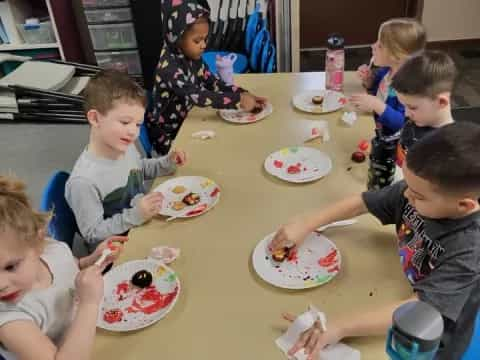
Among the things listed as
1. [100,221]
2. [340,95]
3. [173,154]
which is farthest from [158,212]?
[340,95]

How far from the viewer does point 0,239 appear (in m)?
0.86

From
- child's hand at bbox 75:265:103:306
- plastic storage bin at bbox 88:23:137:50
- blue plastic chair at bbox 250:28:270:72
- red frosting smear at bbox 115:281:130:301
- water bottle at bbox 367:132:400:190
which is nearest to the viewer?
child's hand at bbox 75:265:103:306

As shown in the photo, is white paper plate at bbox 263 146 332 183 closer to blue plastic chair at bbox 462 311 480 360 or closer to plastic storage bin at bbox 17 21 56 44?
blue plastic chair at bbox 462 311 480 360

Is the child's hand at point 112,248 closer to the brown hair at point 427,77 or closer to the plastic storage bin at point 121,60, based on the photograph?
the brown hair at point 427,77

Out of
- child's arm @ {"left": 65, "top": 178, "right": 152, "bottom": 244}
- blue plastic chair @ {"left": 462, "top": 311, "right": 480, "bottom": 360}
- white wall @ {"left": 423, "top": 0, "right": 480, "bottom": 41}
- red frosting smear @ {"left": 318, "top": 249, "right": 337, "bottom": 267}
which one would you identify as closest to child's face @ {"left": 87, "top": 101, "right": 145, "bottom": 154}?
child's arm @ {"left": 65, "top": 178, "right": 152, "bottom": 244}

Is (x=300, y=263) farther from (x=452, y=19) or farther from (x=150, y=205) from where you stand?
(x=452, y=19)

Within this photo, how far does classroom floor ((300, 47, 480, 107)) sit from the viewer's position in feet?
10.8

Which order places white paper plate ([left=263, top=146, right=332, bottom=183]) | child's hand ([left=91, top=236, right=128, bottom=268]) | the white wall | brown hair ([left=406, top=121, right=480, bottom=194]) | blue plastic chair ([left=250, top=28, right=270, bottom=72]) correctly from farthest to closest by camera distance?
the white wall
blue plastic chair ([left=250, top=28, right=270, bottom=72])
white paper plate ([left=263, top=146, right=332, bottom=183])
child's hand ([left=91, top=236, right=128, bottom=268])
brown hair ([left=406, top=121, right=480, bottom=194])

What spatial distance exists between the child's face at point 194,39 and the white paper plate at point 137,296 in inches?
38.4

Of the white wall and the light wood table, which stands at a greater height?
the light wood table

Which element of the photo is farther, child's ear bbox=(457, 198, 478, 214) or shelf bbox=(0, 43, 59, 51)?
shelf bbox=(0, 43, 59, 51)

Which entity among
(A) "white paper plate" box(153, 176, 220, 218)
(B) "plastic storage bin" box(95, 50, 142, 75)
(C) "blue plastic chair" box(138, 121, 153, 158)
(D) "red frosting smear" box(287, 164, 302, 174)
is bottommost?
(B) "plastic storage bin" box(95, 50, 142, 75)

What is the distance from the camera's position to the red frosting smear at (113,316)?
3.19 feet

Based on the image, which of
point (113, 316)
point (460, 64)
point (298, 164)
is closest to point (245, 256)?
point (113, 316)
